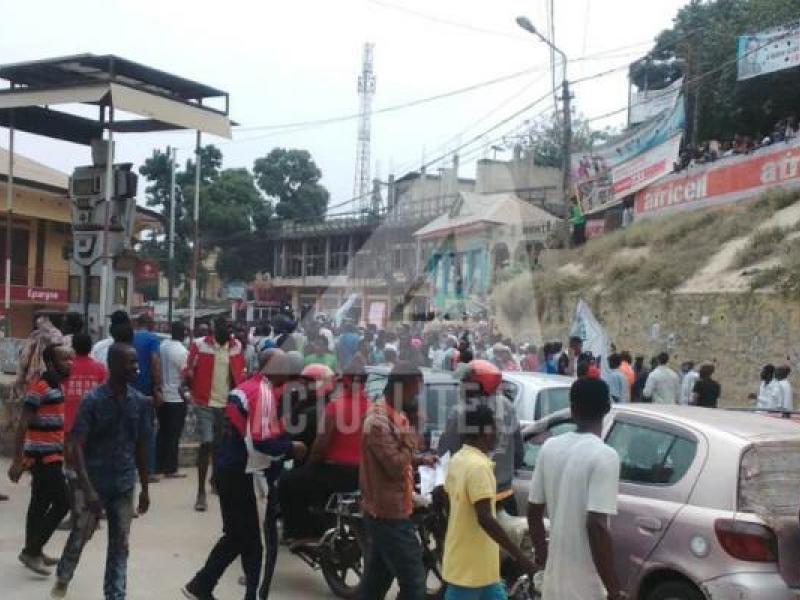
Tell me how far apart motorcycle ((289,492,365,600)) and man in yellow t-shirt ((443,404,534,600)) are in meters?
2.02

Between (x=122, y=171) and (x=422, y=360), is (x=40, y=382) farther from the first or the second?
(x=422, y=360)

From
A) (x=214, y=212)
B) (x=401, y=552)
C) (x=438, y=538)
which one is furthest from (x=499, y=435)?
(x=214, y=212)

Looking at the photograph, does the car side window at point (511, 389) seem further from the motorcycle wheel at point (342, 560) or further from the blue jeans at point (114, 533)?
the blue jeans at point (114, 533)

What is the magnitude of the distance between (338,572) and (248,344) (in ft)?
26.4

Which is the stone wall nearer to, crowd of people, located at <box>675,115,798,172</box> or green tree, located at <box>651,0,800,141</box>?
crowd of people, located at <box>675,115,798,172</box>

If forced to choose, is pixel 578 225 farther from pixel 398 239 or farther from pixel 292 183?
pixel 292 183

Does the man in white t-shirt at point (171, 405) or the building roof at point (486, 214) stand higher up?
the building roof at point (486, 214)

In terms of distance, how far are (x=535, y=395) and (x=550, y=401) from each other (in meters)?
0.15

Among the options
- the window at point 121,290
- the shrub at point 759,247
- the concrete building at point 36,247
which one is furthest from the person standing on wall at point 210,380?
the concrete building at point 36,247

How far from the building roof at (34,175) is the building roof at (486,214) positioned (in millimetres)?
15715

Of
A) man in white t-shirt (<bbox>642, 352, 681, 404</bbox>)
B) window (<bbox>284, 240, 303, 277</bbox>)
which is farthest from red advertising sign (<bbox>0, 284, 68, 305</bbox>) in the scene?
window (<bbox>284, 240, 303, 277</bbox>)

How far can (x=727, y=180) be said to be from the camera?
2677 centimetres

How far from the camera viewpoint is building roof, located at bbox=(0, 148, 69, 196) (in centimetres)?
2455

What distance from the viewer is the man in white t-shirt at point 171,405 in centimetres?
991
